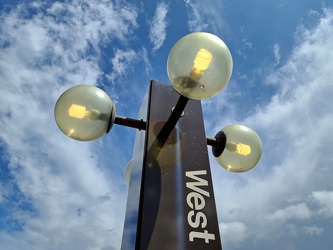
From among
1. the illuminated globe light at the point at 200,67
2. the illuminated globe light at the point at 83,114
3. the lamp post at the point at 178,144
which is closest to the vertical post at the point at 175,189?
the lamp post at the point at 178,144

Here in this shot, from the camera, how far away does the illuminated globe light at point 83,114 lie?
2.30m

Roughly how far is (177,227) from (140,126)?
1034 mm

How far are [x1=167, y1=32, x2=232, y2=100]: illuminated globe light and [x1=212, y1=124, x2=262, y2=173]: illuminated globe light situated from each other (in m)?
0.77

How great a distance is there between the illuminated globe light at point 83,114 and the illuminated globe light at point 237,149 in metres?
1.08

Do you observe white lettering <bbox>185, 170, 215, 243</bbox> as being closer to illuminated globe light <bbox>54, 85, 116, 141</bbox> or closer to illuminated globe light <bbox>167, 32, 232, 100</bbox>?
illuminated globe light <bbox>167, 32, 232, 100</bbox>

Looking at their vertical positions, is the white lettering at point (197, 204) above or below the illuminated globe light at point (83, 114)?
below

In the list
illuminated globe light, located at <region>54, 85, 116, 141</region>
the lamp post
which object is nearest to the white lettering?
the lamp post

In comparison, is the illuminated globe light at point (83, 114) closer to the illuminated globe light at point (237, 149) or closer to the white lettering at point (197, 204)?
the white lettering at point (197, 204)

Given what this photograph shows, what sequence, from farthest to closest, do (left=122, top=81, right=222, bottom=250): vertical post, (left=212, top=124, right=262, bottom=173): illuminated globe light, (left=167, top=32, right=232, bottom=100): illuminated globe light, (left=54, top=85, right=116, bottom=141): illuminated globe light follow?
(left=212, top=124, right=262, bottom=173): illuminated globe light
(left=54, top=85, right=116, bottom=141): illuminated globe light
(left=167, top=32, right=232, bottom=100): illuminated globe light
(left=122, top=81, right=222, bottom=250): vertical post

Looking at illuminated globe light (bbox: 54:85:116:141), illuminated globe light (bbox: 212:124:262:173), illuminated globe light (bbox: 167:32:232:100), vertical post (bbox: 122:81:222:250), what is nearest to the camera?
vertical post (bbox: 122:81:222:250)

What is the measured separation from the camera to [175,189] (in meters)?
2.03

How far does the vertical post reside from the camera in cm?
178

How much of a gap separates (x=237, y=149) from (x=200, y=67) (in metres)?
1.03

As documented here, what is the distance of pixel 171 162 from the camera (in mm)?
2188
